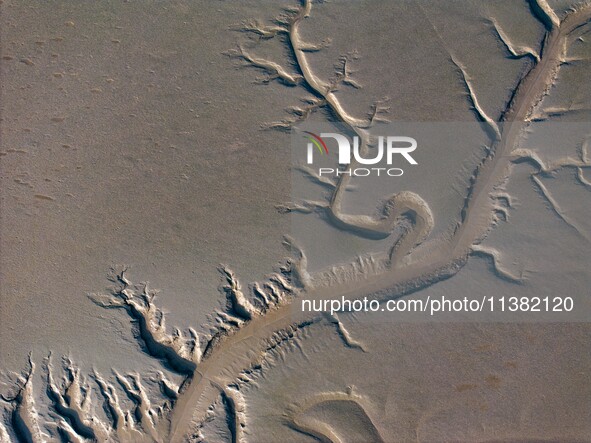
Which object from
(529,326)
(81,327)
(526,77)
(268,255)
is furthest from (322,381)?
(526,77)

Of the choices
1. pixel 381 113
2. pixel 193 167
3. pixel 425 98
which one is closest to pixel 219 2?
A: pixel 193 167

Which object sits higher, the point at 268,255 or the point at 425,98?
the point at 425,98

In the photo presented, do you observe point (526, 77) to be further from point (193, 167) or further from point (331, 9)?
point (193, 167)

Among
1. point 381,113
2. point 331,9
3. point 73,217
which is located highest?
point 331,9

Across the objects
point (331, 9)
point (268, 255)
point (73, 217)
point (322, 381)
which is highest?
point (331, 9)

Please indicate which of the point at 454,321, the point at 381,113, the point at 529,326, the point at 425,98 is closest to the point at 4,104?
the point at 381,113

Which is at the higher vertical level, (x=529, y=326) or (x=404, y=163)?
(x=404, y=163)

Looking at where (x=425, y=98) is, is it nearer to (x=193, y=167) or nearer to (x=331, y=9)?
(x=331, y=9)
